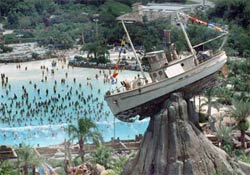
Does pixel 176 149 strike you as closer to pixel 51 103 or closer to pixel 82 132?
pixel 82 132

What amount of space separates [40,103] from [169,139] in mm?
41914

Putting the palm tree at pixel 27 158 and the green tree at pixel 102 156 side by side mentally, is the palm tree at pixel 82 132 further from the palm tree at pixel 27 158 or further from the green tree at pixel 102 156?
the palm tree at pixel 27 158

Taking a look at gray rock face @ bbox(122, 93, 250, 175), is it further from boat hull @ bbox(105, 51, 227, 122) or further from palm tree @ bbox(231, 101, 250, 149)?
palm tree @ bbox(231, 101, 250, 149)

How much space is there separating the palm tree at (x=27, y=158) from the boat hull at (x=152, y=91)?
855 centimetres

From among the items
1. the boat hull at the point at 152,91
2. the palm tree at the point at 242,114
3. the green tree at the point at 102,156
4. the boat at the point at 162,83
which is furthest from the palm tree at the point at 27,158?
the palm tree at the point at 242,114

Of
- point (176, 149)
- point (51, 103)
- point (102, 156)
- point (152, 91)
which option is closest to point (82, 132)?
point (102, 156)

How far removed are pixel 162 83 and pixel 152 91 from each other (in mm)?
497

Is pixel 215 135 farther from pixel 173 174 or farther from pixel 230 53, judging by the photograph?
pixel 230 53

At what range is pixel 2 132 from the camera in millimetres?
61156

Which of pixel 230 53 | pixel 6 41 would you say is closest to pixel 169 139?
pixel 230 53

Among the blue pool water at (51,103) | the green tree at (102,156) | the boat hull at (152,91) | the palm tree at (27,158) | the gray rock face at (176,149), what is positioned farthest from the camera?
Result: the blue pool water at (51,103)

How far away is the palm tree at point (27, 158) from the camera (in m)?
38.4

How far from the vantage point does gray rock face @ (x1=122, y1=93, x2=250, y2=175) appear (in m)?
30.3

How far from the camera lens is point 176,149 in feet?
99.3
